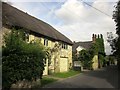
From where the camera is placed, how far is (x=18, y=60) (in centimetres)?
1694

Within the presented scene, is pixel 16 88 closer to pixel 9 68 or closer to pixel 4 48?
pixel 9 68

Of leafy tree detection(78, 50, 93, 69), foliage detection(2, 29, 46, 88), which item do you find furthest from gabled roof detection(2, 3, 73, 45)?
leafy tree detection(78, 50, 93, 69)

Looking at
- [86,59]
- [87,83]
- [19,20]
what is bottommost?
[87,83]

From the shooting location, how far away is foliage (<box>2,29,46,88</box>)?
16297 mm

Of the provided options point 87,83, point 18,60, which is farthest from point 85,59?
point 18,60

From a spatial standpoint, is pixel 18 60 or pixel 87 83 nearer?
pixel 18 60

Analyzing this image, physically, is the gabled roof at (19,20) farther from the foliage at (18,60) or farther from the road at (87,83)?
the road at (87,83)

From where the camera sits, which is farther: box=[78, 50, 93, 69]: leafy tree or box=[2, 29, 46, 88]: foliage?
box=[78, 50, 93, 69]: leafy tree

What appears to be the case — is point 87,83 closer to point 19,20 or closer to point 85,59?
point 19,20

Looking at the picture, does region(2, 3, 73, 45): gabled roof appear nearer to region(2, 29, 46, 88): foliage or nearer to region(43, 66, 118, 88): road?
region(2, 29, 46, 88): foliage

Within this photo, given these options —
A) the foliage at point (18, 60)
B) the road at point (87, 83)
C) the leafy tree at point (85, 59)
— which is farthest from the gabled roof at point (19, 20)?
the leafy tree at point (85, 59)

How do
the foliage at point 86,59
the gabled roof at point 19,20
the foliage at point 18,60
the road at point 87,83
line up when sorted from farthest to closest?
the foliage at point 86,59 → the gabled roof at point 19,20 → the road at point 87,83 → the foliage at point 18,60

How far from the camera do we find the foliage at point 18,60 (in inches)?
642

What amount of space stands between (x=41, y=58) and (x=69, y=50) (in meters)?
27.1
